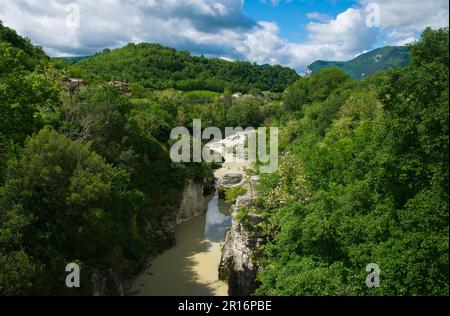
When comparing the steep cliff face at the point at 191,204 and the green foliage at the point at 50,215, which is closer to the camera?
the green foliage at the point at 50,215

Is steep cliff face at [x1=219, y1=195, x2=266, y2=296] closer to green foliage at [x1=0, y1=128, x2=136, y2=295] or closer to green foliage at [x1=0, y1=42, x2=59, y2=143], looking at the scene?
green foliage at [x1=0, y1=128, x2=136, y2=295]

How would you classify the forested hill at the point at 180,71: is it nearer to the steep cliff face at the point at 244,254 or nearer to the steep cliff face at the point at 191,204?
the steep cliff face at the point at 191,204

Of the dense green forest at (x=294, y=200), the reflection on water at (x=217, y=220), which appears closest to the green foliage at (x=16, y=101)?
the dense green forest at (x=294, y=200)

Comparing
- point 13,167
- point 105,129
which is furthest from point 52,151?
point 105,129

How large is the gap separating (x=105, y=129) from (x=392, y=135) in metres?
23.2

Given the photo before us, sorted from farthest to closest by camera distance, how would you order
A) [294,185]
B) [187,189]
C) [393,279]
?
[187,189] → [294,185] → [393,279]

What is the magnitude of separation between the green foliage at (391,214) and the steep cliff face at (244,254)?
1.02m

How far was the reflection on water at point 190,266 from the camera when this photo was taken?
25.6 m

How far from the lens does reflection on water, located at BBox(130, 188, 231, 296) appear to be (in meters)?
25.6

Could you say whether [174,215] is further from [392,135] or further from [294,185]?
[392,135]

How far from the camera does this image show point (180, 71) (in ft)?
457

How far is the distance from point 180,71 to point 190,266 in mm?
118899

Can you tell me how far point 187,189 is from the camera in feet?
126
